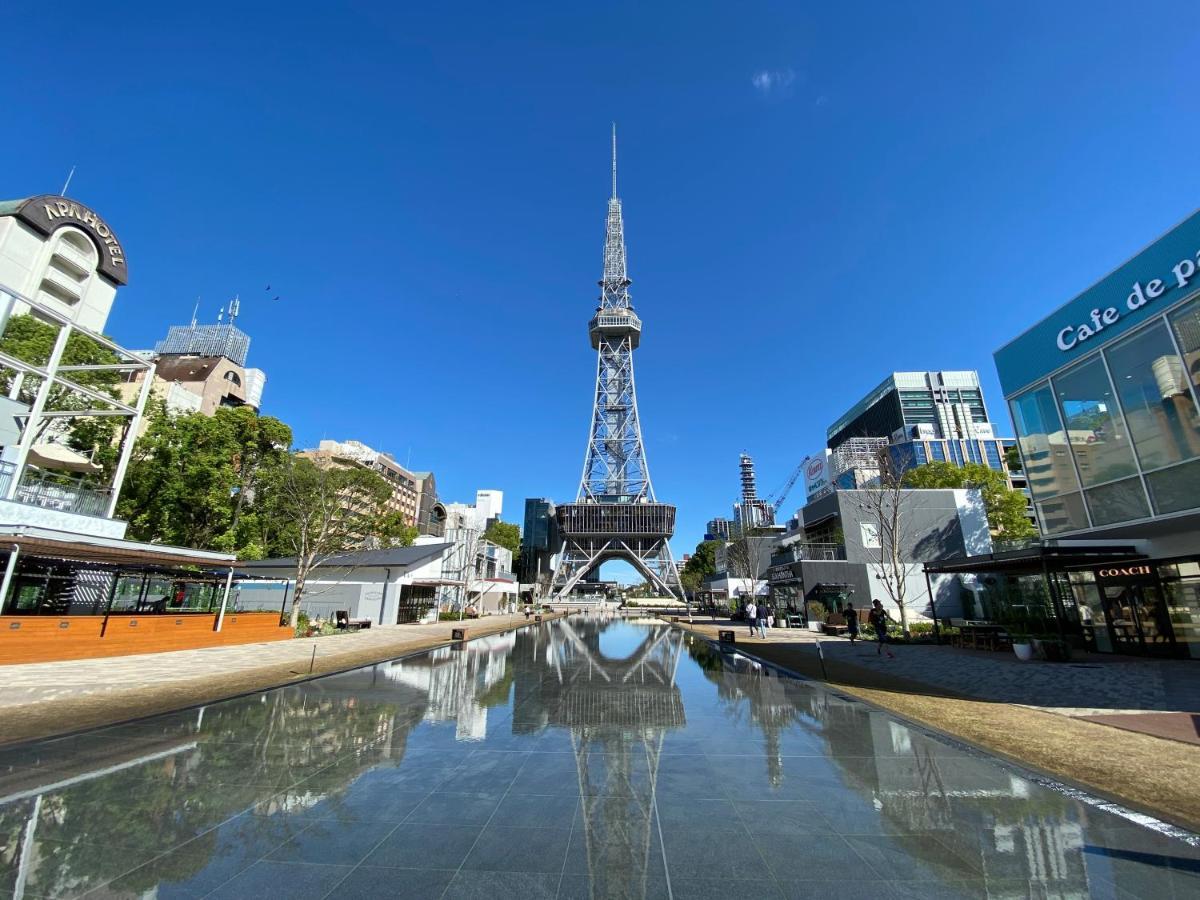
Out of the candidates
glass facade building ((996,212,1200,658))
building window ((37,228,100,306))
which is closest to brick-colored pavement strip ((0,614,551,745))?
glass facade building ((996,212,1200,658))

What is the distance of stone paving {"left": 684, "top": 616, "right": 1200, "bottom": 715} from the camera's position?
10305mm

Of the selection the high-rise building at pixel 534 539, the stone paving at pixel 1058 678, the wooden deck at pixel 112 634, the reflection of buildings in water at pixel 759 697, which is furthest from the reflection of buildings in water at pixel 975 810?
the high-rise building at pixel 534 539

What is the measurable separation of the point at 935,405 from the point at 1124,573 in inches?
5309

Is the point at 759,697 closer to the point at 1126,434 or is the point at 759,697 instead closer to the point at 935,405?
the point at 1126,434

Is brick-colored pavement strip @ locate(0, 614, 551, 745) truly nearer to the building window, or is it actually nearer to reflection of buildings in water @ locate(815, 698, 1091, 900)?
reflection of buildings in water @ locate(815, 698, 1091, 900)

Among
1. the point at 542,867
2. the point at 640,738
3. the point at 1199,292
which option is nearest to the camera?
the point at 542,867

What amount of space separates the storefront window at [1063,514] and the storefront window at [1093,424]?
848 millimetres

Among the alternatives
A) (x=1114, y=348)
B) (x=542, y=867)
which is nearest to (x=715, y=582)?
(x=1114, y=348)

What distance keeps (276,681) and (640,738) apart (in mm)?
9070

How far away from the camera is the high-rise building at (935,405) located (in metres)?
127

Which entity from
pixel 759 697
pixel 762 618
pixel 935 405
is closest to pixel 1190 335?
pixel 759 697

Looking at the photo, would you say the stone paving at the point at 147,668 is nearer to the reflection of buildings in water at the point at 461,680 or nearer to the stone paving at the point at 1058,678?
the reflection of buildings in water at the point at 461,680

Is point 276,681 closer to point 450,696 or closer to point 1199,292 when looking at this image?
point 450,696

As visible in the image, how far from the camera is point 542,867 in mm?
3918
